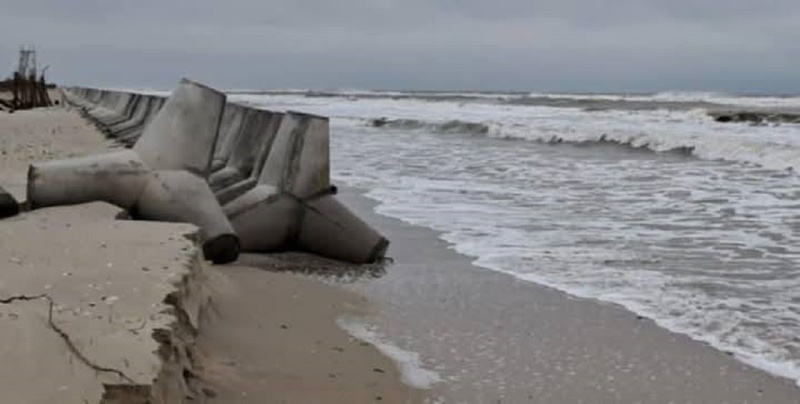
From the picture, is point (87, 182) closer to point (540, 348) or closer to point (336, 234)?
point (336, 234)

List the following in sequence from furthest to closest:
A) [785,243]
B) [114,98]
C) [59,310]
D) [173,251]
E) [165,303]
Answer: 1. [114,98]
2. [785,243]
3. [173,251]
4. [165,303]
5. [59,310]

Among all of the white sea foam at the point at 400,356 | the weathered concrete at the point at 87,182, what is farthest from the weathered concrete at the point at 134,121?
the white sea foam at the point at 400,356

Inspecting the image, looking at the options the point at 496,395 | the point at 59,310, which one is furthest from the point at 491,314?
the point at 59,310

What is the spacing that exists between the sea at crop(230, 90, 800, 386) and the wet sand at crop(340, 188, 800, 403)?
226 millimetres

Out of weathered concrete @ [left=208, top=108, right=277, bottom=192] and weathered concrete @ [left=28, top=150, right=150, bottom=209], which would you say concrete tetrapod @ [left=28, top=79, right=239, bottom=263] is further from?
weathered concrete @ [left=208, top=108, right=277, bottom=192]

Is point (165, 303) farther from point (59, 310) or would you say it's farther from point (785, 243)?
point (785, 243)

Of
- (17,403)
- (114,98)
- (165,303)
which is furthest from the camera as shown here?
(114,98)

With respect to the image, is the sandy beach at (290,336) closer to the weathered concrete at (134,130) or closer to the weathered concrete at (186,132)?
the weathered concrete at (186,132)

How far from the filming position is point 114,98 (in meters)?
34.2

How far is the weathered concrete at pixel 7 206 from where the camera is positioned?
19.9ft

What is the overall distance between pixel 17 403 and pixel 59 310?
95 cm

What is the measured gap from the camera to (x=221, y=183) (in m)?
8.32

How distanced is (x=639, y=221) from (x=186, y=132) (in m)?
4.74

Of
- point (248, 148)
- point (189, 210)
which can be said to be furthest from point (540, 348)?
point (248, 148)
